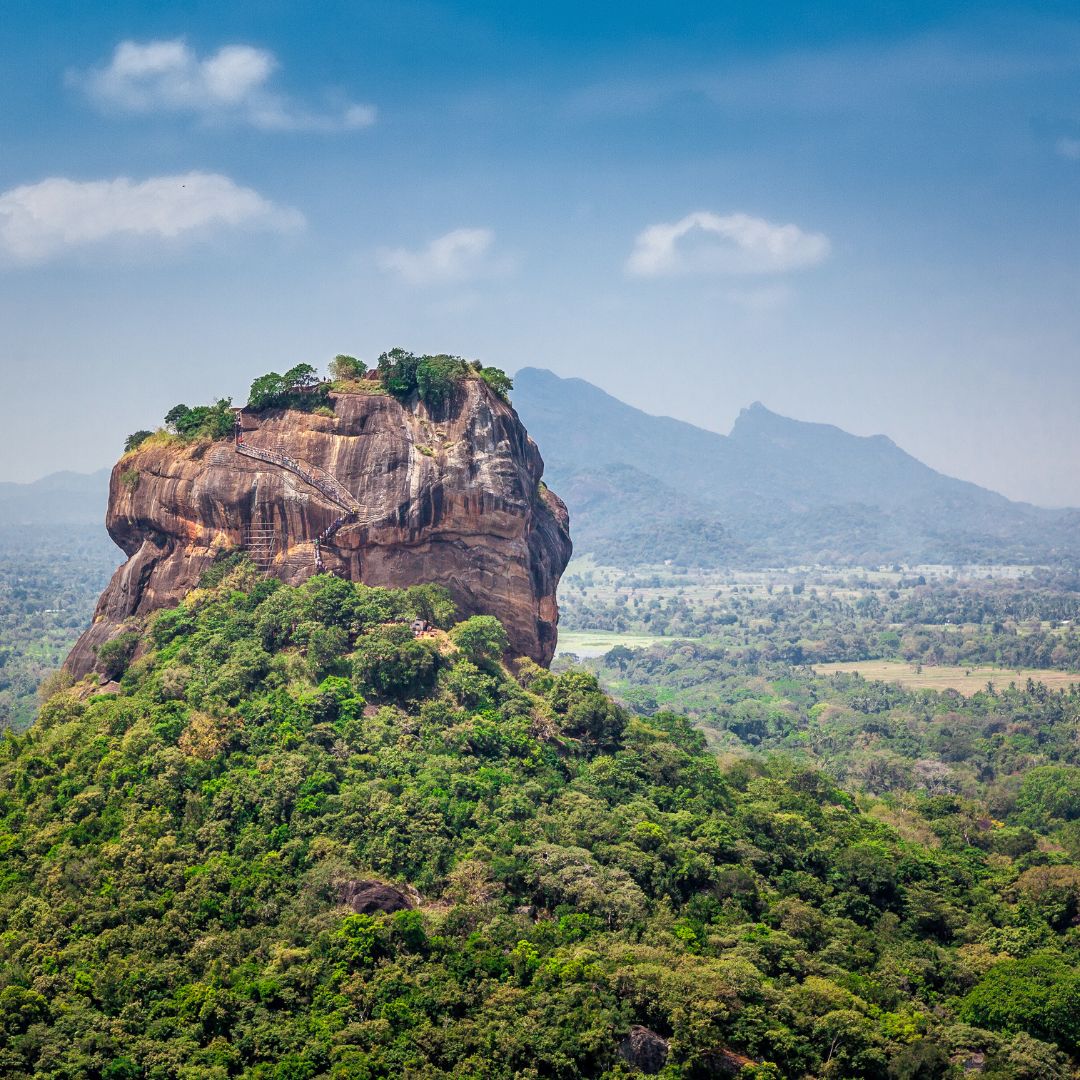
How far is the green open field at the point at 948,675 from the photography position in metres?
104

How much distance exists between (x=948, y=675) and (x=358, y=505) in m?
81.3

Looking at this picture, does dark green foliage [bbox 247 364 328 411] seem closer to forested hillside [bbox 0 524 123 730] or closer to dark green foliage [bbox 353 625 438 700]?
dark green foliage [bbox 353 625 438 700]

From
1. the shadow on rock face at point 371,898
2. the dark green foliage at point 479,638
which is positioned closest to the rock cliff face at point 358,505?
the dark green foliage at point 479,638

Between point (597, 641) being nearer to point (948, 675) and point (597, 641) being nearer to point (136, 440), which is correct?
point (948, 675)

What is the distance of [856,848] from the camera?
119 ft

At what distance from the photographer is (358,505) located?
4238 cm

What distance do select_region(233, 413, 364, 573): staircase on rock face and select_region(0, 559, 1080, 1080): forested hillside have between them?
105 cm

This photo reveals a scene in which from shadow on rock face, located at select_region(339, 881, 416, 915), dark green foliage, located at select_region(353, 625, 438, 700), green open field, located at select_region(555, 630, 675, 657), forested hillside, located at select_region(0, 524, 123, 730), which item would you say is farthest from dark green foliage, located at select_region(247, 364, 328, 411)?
green open field, located at select_region(555, 630, 675, 657)

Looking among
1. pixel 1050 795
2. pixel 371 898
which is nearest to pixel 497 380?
pixel 371 898

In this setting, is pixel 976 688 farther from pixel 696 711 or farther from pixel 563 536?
pixel 563 536

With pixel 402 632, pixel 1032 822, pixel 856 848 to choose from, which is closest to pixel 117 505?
pixel 402 632

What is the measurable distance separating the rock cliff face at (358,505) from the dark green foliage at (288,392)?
410 millimetres

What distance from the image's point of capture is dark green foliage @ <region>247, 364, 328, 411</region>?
44188mm

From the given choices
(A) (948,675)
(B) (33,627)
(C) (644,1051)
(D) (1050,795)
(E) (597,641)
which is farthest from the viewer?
(E) (597,641)
